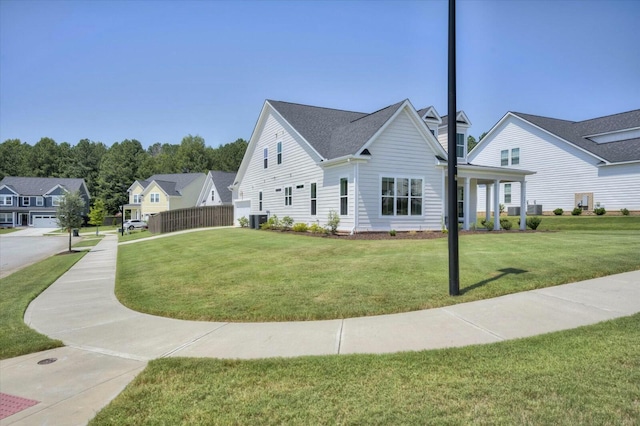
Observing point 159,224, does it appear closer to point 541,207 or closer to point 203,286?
point 203,286

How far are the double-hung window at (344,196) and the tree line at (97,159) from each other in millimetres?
62284

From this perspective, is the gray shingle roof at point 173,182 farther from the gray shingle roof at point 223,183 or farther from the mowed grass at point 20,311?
the mowed grass at point 20,311

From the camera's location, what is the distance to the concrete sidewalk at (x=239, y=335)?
13.1 feet

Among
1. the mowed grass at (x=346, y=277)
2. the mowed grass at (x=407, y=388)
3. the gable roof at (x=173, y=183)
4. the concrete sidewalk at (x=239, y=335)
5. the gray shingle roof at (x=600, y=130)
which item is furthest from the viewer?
the gable roof at (x=173, y=183)

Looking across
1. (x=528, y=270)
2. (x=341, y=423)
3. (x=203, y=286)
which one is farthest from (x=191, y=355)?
(x=528, y=270)

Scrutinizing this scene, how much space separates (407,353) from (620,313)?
3660mm

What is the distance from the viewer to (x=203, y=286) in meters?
8.63

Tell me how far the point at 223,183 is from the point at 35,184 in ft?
156

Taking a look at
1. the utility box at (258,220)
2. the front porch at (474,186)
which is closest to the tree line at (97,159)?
the utility box at (258,220)

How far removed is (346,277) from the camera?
8.40 m

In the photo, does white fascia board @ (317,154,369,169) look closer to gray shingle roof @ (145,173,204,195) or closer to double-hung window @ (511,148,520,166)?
double-hung window @ (511,148,520,166)

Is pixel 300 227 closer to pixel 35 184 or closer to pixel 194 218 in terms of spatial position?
pixel 194 218

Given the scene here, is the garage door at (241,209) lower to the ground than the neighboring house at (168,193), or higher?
lower

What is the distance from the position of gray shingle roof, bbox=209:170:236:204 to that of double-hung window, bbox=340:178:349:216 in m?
24.1
